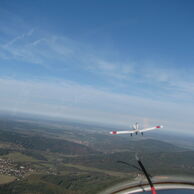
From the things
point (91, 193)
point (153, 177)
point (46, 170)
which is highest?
point (153, 177)

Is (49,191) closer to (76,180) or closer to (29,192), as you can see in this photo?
(29,192)

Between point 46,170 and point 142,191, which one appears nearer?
point 142,191

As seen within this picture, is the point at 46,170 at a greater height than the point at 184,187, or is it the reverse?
the point at 184,187

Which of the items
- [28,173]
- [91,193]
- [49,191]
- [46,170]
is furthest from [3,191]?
[91,193]

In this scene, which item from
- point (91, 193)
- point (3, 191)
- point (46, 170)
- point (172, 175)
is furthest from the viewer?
point (46, 170)

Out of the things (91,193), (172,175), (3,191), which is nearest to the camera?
(91,193)

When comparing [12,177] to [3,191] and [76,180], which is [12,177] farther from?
[76,180]

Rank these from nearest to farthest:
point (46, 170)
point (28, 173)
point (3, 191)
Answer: point (3, 191) < point (28, 173) < point (46, 170)

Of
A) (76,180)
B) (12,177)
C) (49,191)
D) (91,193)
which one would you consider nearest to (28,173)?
(12,177)

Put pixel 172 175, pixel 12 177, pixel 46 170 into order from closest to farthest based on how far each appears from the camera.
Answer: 1. pixel 172 175
2. pixel 12 177
3. pixel 46 170
